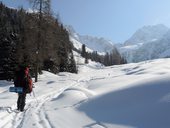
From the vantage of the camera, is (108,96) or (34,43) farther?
(34,43)

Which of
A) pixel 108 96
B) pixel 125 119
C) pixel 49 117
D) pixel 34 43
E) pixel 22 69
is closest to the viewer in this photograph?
pixel 125 119

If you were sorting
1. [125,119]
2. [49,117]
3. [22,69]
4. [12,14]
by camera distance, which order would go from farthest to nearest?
[12,14], [22,69], [49,117], [125,119]

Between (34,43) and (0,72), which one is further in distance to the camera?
(0,72)

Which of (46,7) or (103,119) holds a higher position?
(46,7)

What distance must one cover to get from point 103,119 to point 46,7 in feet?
95.5

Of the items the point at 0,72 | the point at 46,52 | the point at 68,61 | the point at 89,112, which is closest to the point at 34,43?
the point at 46,52

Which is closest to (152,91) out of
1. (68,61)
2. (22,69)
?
(22,69)

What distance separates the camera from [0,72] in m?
51.5

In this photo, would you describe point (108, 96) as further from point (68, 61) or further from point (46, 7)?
point (68, 61)

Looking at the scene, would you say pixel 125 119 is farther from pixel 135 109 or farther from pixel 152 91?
pixel 152 91

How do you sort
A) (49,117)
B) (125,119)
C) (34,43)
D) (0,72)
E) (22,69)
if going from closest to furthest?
(125,119) < (49,117) < (22,69) < (34,43) < (0,72)

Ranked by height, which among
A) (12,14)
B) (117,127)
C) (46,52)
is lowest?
(117,127)

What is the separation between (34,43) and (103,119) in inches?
1123

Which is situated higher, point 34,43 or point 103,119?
point 34,43
